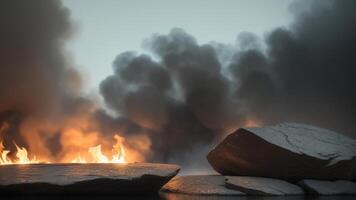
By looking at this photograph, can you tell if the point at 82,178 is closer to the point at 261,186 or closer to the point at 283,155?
the point at 261,186

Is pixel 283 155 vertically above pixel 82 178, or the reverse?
pixel 283 155

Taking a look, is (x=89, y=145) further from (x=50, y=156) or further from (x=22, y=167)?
(x=22, y=167)

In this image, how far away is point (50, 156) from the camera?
1697 centimetres

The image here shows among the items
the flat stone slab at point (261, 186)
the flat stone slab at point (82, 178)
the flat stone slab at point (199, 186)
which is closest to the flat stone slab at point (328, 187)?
the flat stone slab at point (261, 186)

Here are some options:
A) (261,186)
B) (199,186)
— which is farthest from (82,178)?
(261,186)

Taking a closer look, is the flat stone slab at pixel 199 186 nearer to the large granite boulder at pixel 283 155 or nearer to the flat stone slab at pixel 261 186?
the flat stone slab at pixel 261 186

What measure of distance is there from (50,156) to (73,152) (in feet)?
2.84

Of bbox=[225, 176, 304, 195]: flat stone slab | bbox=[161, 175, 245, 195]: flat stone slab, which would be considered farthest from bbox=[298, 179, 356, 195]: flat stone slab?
bbox=[161, 175, 245, 195]: flat stone slab

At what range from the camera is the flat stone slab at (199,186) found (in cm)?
1126

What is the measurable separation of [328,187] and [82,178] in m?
6.32

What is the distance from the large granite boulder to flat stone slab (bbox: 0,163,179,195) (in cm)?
204

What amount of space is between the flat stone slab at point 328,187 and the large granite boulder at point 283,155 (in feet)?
0.77

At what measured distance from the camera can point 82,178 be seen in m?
10.4

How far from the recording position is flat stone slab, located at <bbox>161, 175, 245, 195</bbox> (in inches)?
443
